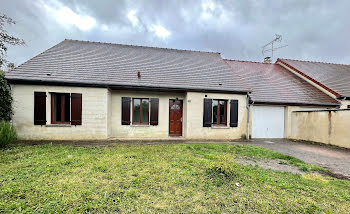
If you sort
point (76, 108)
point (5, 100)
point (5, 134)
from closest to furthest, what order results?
point (5, 134)
point (5, 100)
point (76, 108)

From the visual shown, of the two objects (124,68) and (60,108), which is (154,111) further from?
(60,108)

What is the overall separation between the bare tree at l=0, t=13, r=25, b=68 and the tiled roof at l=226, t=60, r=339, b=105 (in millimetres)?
12664

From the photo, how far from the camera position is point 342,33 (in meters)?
21.7

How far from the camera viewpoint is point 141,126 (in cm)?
909

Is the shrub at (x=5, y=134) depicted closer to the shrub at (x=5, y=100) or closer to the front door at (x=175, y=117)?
the shrub at (x=5, y=100)

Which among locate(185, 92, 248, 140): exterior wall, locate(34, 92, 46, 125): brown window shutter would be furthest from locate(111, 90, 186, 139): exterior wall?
locate(34, 92, 46, 125): brown window shutter

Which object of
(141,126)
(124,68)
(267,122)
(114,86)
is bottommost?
(141,126)

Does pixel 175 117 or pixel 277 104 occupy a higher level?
pixel 277 104

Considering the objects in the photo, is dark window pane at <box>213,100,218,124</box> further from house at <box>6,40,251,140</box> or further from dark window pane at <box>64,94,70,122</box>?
dark window pane at <box>64,94,70,122</box>

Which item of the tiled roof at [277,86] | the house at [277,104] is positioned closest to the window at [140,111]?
the house at [277,104]

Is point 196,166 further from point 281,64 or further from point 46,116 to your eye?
point 281,64

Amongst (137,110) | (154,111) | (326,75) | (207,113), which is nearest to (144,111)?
(137,110)

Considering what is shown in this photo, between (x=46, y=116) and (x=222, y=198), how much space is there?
905cm

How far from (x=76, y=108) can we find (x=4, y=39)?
3.92 metres
